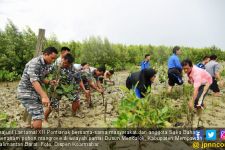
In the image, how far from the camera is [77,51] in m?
17.9

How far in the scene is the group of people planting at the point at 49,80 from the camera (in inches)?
233

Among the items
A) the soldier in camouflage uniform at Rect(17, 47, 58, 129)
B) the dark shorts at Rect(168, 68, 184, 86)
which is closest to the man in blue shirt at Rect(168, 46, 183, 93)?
the dark shorts at Rect(168, 68, 184, 86)

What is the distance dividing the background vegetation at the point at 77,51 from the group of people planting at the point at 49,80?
6.25 meters

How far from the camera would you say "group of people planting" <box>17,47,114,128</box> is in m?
5.92

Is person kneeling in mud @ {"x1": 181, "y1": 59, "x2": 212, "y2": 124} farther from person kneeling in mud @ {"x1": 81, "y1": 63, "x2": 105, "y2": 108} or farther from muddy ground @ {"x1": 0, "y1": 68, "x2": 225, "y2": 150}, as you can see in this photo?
person kneeling in mud @ {"x1": 81, "y1": 63, "x2": 105, "y2": 108}

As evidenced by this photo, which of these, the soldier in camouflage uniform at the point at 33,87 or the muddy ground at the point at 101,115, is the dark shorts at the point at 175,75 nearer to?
the muddy ground at the point at 101,115

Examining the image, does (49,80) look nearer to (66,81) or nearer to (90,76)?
(66,81)

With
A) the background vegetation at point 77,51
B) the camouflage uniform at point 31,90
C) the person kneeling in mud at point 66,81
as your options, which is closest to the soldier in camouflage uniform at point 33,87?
the camouflage uniform at point 31,90

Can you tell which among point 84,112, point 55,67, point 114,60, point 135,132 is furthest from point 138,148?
point 114,60

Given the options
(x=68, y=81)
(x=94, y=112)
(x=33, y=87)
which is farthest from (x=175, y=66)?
(x=33, y=87)

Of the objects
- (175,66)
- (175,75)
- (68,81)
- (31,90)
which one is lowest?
(31,90)

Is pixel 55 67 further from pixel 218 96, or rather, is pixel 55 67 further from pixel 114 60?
pixel 114 60

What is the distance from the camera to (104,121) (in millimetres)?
7594

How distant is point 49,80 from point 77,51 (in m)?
11.0
